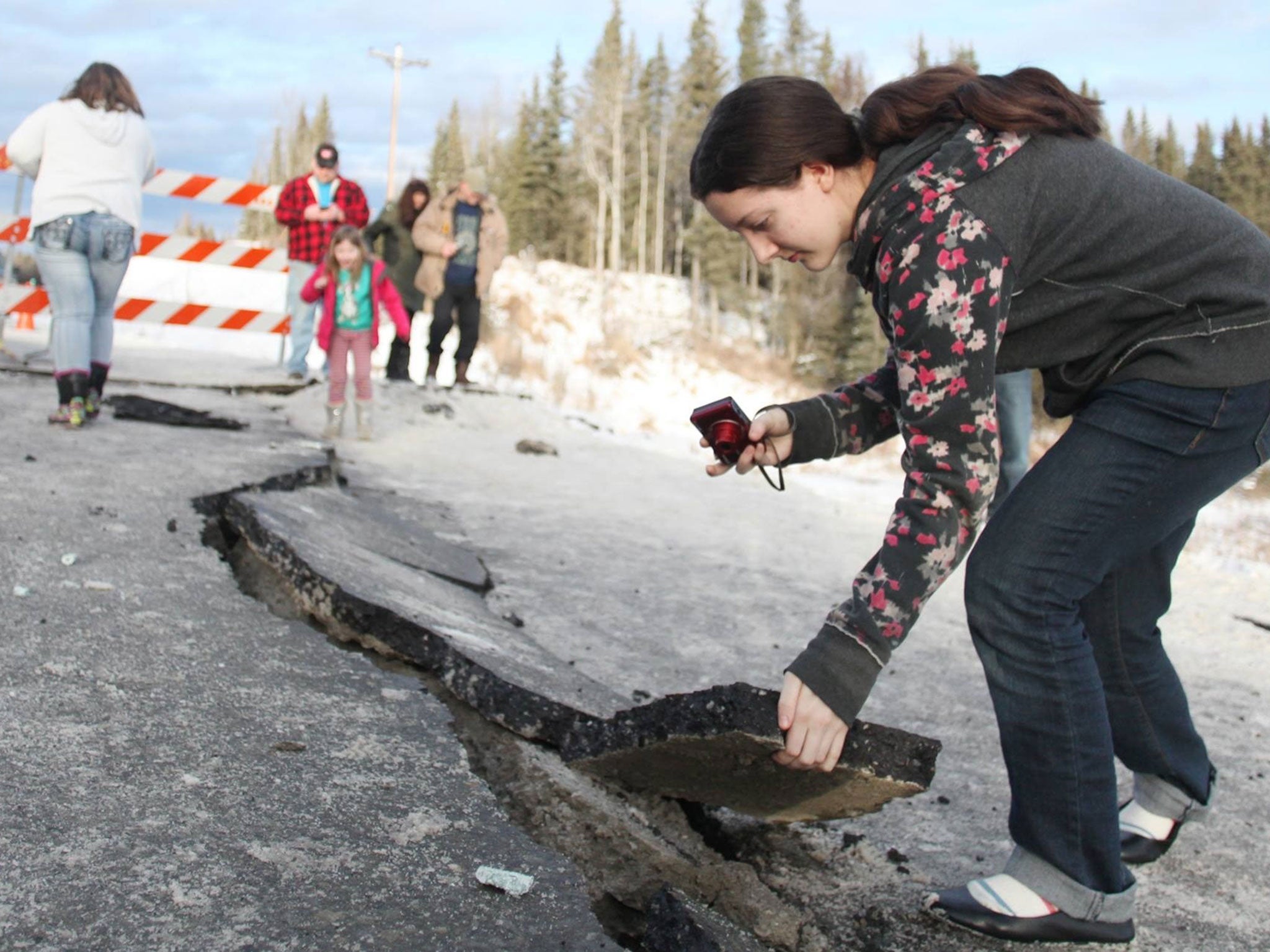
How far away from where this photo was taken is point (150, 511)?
12.0ft

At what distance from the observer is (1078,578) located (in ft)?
5.88

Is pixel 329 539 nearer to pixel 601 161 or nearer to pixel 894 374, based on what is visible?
pixel 894 374

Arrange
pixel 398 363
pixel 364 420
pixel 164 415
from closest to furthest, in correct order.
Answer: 1. pixel 164 415
2. pixel 364 420
3. pixel 398 363

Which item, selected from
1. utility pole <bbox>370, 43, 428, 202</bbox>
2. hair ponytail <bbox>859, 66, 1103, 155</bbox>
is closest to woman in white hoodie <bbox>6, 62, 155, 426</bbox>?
hair ponytail <bbox>859, 66, 1103, 155</bbox>

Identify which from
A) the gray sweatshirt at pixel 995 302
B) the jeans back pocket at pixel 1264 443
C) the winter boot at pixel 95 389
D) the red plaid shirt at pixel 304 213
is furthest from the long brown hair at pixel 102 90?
the jeans back pocket at pixel 1264 443

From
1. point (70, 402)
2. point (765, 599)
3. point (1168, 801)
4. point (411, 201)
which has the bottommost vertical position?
point (765, 599)

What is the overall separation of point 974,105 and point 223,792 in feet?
5.30

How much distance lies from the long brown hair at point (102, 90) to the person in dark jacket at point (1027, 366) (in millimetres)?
4495

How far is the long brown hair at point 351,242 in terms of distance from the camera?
7.04 meters

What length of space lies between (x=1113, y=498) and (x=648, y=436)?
901 centimetres

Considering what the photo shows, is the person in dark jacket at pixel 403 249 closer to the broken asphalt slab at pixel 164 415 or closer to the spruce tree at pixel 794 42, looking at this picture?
the broken asphalt slab at pixel 164 415

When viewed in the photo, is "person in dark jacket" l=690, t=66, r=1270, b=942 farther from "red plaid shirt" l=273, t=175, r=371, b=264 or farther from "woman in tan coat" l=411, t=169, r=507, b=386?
"red plaid shirt" l=273, t=175, r=371, b=264

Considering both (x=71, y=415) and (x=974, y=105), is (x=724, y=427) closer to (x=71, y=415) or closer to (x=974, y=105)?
(x=974, y=105)

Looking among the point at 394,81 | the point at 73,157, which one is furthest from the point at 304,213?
the point at 394,81
